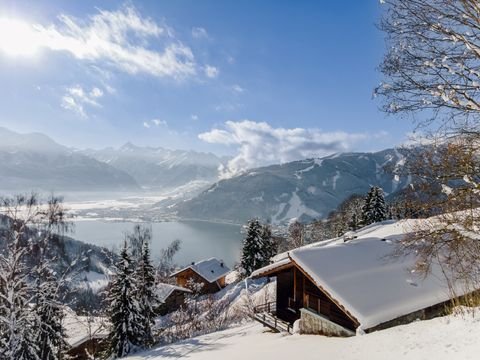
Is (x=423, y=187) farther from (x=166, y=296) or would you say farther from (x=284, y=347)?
(x=166, y=296)

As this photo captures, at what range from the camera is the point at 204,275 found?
5509 centimetres

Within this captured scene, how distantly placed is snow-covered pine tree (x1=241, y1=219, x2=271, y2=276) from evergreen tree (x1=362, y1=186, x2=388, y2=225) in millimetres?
18939

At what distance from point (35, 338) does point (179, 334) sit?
11.1m

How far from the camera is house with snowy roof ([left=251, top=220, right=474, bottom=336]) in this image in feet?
37.8

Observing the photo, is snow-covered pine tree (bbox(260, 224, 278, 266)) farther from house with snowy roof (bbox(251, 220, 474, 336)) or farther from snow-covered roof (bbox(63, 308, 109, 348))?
house with snowy roof (bbox(251, 220, 474, 336))

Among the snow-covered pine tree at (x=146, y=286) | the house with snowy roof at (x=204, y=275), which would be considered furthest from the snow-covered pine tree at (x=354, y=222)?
the snow-covered pine tree at (x=146, y=286)

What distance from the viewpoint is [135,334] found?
23391 mm

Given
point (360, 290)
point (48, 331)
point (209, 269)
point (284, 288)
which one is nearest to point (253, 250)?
point (209, 269)

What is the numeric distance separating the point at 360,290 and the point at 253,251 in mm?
38142

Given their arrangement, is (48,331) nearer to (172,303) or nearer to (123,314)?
(123,314)

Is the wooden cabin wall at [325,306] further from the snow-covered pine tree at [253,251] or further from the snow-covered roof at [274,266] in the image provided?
the snow-covered pine tree at [253,251]

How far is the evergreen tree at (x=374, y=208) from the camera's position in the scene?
54125 mm

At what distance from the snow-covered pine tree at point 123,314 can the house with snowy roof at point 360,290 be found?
420 inches

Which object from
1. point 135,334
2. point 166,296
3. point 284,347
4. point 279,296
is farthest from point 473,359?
point 166,296
